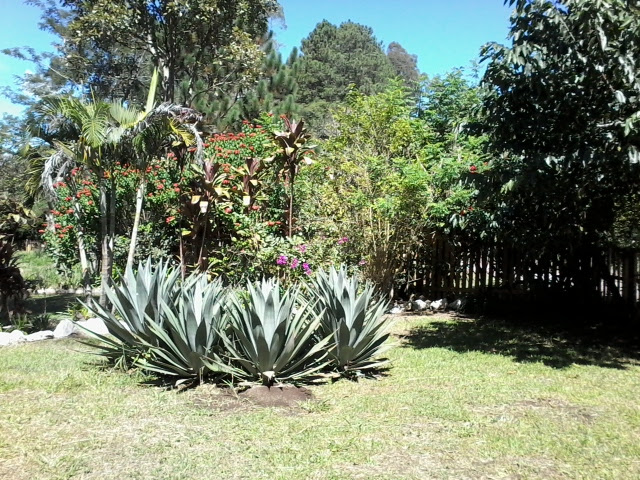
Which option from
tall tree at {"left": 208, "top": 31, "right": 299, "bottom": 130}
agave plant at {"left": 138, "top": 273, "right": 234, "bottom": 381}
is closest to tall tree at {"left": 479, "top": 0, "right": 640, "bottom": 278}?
agave plant at {"left": 138, "top": 273, "right": 234, "bottom": 381}

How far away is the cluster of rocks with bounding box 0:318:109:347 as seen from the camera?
25.8 ft

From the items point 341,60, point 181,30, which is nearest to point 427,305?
point 181,30

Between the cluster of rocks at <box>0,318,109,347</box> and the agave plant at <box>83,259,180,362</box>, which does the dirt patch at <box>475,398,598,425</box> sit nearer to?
the agave plant at <box>83,259,180,362</box>

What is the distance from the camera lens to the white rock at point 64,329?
8.21 meters

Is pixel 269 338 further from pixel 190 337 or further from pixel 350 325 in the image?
pixel 350 325

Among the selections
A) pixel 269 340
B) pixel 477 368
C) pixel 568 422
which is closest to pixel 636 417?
pixel 568 422

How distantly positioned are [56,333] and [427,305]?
6.75 m

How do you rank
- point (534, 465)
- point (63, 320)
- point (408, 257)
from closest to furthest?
1. point (534, 465)
2. point (63, 320)
3. point (408, 257)

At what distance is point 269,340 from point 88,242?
21.9 ft

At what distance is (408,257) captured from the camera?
11.6m

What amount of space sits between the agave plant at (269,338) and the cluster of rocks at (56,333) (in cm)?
323

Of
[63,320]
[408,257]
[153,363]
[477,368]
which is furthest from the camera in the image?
[408,257]

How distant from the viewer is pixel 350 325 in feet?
19.1

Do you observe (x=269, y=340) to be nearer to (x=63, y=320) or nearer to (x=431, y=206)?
(x=63, y=320)
